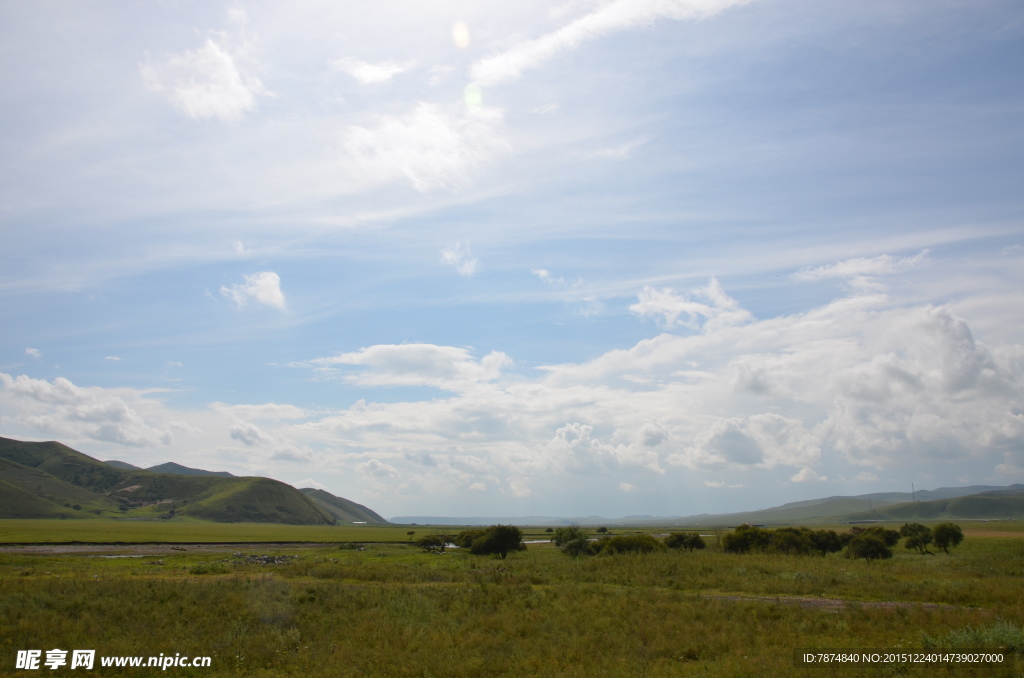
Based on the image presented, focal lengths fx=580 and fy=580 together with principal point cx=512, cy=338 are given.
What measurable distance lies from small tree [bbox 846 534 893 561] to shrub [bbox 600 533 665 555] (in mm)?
15856

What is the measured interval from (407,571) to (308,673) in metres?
23.5

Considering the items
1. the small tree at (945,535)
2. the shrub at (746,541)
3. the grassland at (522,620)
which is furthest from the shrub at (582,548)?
the small tree at (945,535)

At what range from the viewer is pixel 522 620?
23422 millimetres

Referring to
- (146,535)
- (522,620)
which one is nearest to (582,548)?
(522,620)

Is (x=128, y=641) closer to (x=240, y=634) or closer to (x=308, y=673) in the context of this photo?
(x=240, y=634)

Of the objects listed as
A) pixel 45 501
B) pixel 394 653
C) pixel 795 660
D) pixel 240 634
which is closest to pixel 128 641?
pixel 240 634

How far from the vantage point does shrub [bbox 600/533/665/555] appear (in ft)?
171

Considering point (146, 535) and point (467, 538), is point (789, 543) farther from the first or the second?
point (146, 535)

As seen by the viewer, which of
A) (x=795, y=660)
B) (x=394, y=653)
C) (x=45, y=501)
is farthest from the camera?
(x=45, y=501)

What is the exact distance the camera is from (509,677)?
17.2m

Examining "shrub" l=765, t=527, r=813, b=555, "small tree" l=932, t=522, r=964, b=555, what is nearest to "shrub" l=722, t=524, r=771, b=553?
"shrub" l=765, t=527, r=813, b=555

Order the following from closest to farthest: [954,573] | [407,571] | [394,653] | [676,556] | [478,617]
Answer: [394,653] → [478,617] → [954,573] → [407,571] → [676,556]

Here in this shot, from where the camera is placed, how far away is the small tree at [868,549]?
47750 millimetres

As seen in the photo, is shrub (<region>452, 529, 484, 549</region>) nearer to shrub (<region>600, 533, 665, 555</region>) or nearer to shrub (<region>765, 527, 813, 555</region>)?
shrub (<region>600, 533, 665, 555</region>)
